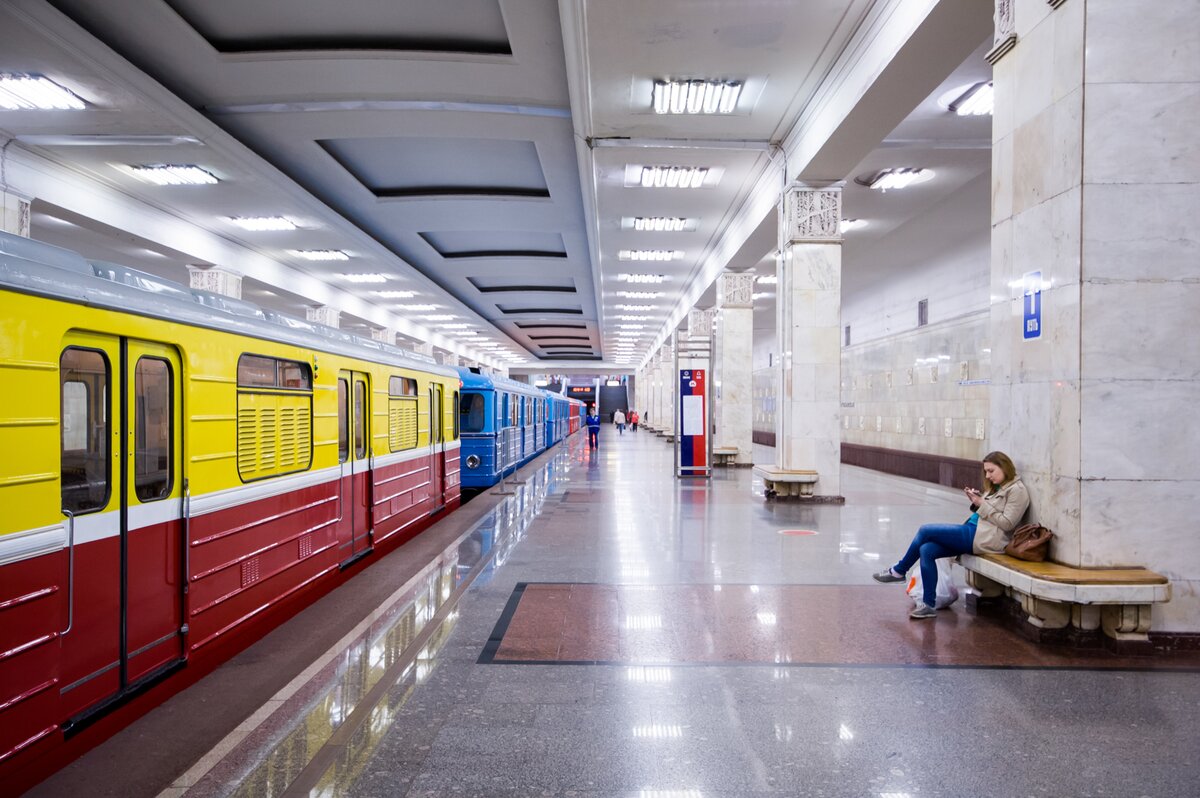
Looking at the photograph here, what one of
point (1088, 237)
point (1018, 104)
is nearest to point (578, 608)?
point (1088, 237)

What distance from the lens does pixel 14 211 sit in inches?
465

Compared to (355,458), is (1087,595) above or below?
below

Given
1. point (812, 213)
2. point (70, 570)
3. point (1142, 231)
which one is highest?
point (812, 213)

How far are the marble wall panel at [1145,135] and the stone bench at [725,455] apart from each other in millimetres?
15159

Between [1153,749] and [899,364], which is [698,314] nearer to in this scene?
[899,364]

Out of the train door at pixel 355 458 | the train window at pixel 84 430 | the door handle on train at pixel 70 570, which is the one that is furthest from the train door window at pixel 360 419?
the door handle on train at pixel 70 570

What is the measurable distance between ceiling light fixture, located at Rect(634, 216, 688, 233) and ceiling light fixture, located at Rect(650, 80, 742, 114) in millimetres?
5561

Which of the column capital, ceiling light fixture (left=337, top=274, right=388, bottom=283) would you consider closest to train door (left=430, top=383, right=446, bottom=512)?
the column capital

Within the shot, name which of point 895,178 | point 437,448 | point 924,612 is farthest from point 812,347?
point 924,612

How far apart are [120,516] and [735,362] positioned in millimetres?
17475

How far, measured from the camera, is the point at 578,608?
19.7 ft

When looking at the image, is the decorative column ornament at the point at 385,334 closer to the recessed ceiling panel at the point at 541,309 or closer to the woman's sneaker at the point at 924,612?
the recessed ceiling panel at the point at 541,309

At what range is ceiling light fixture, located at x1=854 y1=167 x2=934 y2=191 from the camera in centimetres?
1265

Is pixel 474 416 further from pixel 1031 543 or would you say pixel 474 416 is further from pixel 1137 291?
pixel 1137 291
